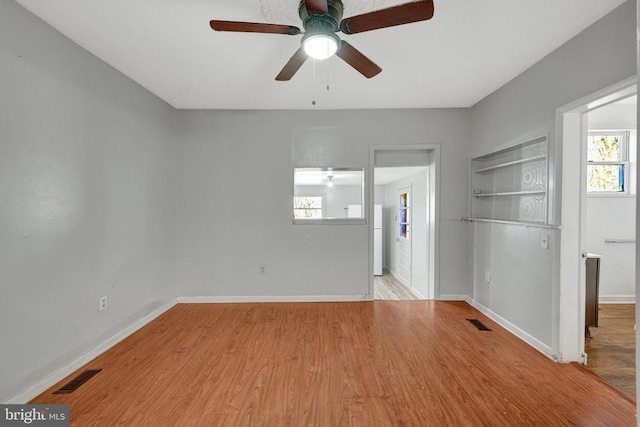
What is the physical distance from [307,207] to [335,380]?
7.34ft

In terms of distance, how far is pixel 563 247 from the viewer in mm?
2176

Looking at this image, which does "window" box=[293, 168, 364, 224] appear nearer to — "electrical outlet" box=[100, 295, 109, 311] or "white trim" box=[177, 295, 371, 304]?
"white trim" box=[177, 295, 371, 304]

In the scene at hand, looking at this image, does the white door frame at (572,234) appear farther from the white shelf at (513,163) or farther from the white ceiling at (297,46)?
the white ceiling at (297,46)

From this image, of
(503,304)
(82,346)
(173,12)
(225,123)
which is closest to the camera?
(173,12)

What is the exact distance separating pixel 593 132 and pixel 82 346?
6.30 m

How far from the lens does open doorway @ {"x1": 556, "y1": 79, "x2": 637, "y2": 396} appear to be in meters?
2.15

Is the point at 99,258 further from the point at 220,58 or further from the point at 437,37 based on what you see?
the point at 437,37

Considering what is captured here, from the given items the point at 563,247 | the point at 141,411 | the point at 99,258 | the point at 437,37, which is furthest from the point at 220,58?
the point at 563,247

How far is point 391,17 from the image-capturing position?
4.63ft

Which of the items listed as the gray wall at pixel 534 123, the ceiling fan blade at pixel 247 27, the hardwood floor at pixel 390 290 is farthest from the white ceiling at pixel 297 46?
the hardwood floor at pixel 390 290

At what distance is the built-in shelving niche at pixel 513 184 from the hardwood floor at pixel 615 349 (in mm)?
1217

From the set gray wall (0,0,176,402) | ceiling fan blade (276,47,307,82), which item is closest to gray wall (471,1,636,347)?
ceiling fan blade (276,47,307,82)

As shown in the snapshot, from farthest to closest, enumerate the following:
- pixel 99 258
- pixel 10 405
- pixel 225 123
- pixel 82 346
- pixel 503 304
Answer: pixel 225 123, pixel 503 304, pixel 99 258, pixel 82 346, pixel 10 405

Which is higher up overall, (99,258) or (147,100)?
(147,100)
